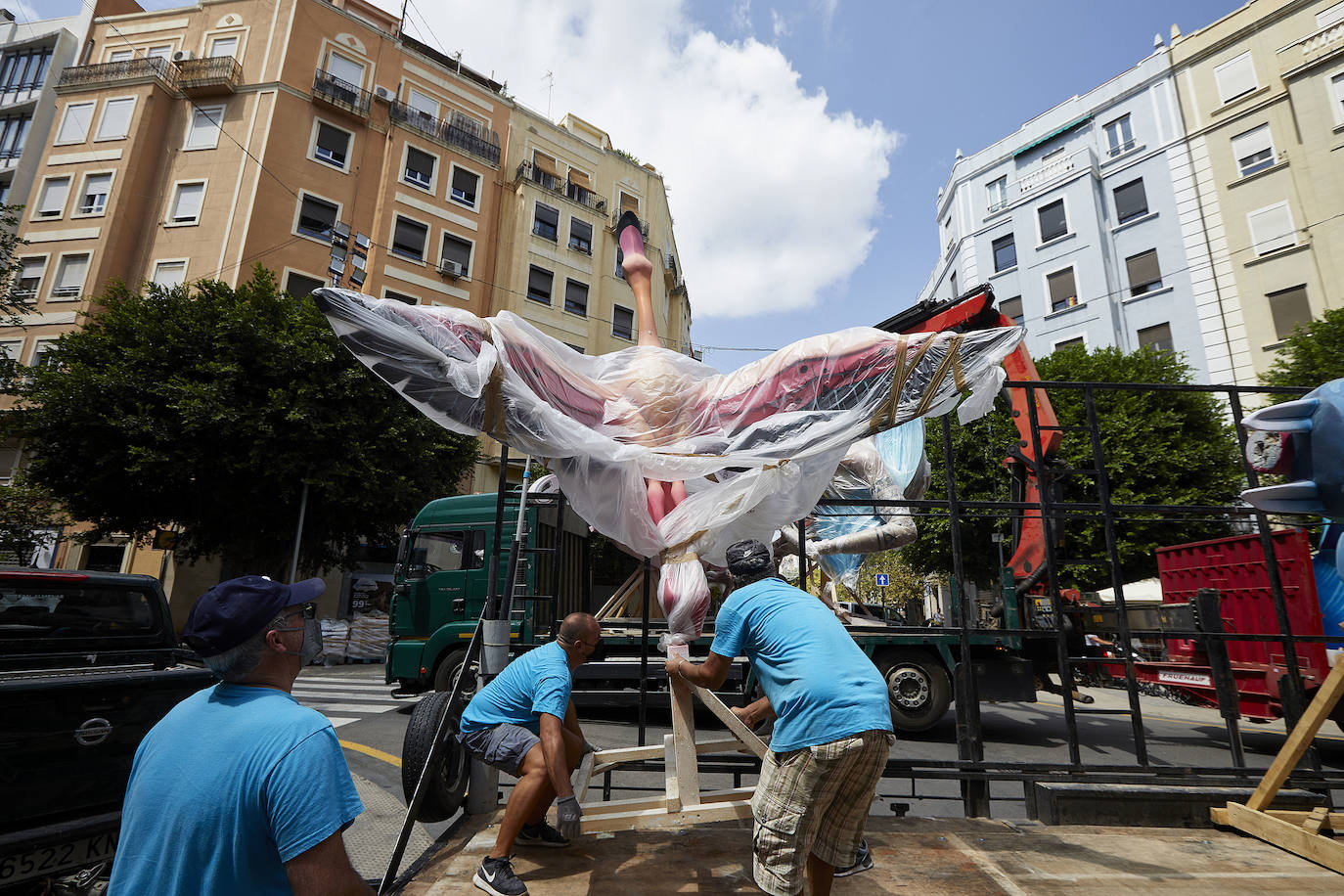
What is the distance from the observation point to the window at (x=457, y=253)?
2378 centimetres

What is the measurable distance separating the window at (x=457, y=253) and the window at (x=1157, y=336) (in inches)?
893

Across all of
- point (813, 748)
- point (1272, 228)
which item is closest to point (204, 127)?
point (813, 748)

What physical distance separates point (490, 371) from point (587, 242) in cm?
2565

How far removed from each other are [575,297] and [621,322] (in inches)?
85.3

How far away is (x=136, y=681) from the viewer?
11.6 ft

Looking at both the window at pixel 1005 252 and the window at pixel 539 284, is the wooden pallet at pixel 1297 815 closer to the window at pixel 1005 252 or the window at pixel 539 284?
the window at pixel 539 284

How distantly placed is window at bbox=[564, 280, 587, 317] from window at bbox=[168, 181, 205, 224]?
40.2 ft

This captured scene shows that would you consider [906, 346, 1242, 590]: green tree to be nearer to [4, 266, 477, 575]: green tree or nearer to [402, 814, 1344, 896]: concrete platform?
[402, 814, 1344, 896]: concrete platform

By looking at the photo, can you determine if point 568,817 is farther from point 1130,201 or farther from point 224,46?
point 224,46

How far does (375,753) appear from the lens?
6773mm

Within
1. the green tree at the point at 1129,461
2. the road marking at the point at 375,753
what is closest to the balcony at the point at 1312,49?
the green tree at the point at 1129,461

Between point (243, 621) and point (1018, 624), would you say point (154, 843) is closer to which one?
point (243, 621)

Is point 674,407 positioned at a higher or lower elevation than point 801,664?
higher

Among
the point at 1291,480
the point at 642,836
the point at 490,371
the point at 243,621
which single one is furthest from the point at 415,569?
the point at 1291,480
